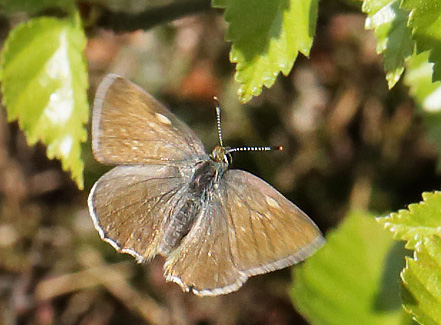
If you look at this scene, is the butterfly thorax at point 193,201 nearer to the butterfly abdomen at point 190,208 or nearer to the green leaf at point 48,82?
the butterfly abdomen at point 190,208

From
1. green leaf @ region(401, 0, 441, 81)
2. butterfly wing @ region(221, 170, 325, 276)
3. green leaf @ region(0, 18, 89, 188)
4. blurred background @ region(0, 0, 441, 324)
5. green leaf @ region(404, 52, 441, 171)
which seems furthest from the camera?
blurred background @ region(0, 0, 441, 324)

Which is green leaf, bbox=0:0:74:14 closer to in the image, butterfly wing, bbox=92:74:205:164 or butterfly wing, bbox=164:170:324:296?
butterfly wing, bbox=92:74:205:164

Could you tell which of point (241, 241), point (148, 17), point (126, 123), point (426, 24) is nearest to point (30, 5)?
point (148, 17)

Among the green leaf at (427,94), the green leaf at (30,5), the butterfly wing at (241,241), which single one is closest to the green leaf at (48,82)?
the green leaf at (30,5)

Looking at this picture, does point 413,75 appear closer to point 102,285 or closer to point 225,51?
point 225,51

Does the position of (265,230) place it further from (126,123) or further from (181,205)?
(126,123)

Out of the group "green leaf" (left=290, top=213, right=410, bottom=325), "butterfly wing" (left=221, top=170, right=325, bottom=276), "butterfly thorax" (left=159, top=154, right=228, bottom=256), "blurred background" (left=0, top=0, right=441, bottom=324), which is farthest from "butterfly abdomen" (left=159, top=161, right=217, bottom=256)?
"blurred background" (left=0, top=0, right=441, bottom=324)

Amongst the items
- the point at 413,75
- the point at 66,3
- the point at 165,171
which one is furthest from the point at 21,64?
the point at 413,75
